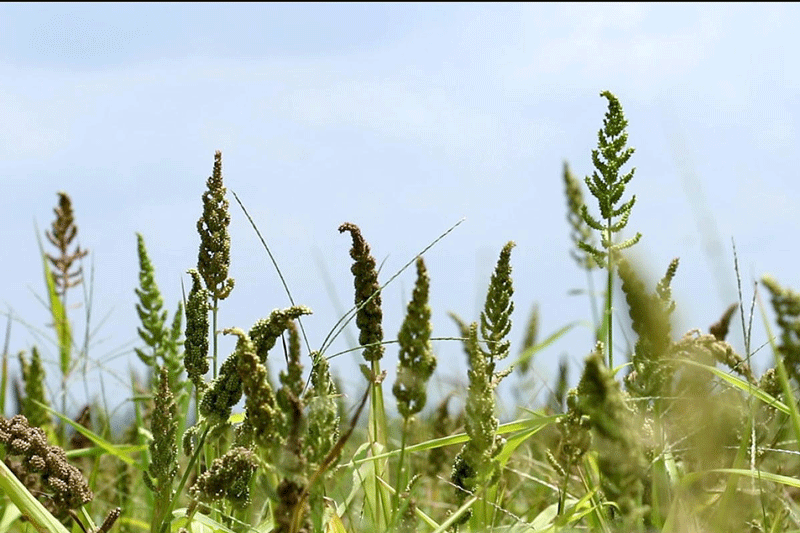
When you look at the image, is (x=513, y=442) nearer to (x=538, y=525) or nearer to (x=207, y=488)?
(x=538, y=525)

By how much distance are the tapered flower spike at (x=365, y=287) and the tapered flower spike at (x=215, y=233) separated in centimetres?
42

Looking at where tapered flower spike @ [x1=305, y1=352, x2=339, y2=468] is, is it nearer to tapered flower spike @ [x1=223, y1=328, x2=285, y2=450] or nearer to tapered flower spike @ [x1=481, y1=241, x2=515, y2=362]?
tapered flower spike @ [x1=223, y1=328, x2=285, y2=450]

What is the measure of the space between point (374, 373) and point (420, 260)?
0.80 m

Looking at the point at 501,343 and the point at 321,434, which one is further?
the point at 501,343

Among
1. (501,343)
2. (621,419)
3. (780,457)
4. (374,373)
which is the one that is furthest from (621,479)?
(780,457)

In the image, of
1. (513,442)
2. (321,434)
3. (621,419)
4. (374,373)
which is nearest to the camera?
(621,419)

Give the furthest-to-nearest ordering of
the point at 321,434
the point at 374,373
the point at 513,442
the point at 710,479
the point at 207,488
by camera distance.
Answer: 1. the point at 710,479
2. the point at 513,442
3. the point at 374,373
4. the point at 207,488
5. the point at 321,434

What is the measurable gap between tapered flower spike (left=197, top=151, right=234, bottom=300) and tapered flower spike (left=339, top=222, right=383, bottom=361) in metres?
0.42

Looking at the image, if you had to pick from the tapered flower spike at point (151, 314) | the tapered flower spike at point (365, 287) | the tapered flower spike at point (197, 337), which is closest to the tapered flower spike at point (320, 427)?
the tapered flower spike at point (365, 287)

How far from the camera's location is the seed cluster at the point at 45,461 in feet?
7.05

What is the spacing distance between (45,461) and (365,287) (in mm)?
832

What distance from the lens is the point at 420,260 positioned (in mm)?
1457

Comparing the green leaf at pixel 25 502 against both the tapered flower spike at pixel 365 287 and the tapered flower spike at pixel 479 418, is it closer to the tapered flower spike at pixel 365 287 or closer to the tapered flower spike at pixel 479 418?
the tapered flower spike at pixel 365 287

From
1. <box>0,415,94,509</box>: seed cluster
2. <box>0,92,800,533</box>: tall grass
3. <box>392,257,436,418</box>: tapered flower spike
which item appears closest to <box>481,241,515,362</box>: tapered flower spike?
<box>0,92,800,533</box>: tall grass
